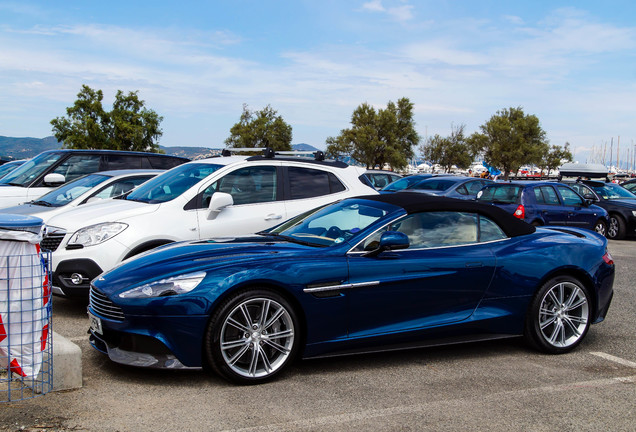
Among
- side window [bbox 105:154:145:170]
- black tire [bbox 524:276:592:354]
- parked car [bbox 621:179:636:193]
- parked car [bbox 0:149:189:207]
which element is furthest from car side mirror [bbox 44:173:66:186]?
parked car [bbox 621:179:636:193]

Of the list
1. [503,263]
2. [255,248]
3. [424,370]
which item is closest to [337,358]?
[424,370]

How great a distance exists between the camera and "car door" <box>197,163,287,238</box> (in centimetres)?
696

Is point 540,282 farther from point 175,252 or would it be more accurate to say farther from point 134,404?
point 134,404

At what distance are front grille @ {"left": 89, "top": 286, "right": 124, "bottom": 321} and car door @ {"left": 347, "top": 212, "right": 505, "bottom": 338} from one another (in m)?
1.68

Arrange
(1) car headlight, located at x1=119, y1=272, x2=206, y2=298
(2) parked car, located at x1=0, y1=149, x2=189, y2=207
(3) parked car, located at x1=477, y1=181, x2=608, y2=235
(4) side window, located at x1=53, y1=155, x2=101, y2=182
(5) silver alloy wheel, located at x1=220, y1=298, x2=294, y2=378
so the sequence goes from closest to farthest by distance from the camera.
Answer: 1. (1) car headlight, located at x1=119, y1=272, x2=206, y2=298
2. (5) silver alloy wheel, located at x1=220, y1=298, x2=294, y2=378
3. (2) parked car, located at x1=0, y1=149, x2=189, y2=207
4. (4) side window, located at x1=53, y1=155, x2=101, y2=182
5. (3) parked car, located at x1=477, y1=181, x2=608, y2=235

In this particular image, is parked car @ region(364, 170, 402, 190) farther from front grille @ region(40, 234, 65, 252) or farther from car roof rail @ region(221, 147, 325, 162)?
front grille @ region(40, 234, 65, 252)

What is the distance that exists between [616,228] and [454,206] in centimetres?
1344

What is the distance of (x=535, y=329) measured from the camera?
5.39m

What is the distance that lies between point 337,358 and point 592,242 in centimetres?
266

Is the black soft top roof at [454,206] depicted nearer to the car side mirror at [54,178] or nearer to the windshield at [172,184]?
the windshield at [172,184]

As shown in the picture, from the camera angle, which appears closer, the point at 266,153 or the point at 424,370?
the point at 424,370

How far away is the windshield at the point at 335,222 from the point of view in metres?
5.12

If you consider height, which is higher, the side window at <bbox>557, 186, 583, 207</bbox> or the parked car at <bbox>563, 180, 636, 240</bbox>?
the side window at <bbox>557, 186, 583, 207</bbox>

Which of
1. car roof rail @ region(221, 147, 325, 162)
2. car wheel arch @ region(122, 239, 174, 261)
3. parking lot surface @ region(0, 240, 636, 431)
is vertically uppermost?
car roof rail @ region(221, 147, 325, 162)
